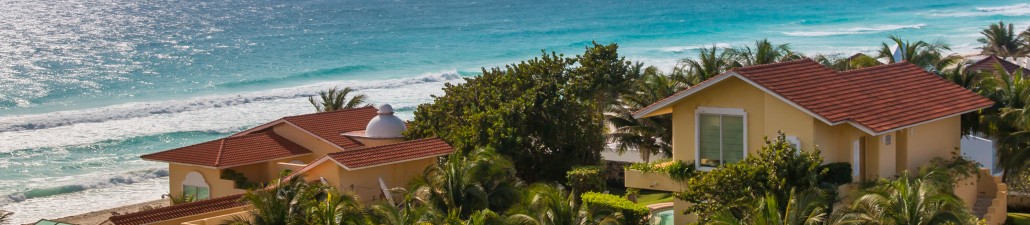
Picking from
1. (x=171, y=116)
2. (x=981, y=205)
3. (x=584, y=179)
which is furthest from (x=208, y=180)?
(x=171, y=116)

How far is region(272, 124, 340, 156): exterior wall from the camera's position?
36656 mm

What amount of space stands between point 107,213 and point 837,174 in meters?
25.2

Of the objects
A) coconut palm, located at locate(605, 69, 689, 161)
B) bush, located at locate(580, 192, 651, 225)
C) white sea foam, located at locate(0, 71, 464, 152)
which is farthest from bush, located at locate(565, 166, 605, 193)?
white sea foam, located at locate(0, 71, 464, 152)

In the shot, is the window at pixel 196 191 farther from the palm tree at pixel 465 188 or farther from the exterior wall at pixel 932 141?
the exterior wall at pixel 932 141

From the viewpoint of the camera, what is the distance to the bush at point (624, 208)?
87.3 feet

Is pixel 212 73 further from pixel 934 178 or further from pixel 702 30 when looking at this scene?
pixel 934 178

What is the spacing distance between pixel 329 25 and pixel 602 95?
300 ft

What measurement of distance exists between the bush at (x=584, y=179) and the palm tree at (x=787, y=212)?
9484 millimetres

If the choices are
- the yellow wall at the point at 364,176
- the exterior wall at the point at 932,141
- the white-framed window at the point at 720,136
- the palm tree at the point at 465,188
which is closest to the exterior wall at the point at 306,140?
the yellow wall at the point at 364,176

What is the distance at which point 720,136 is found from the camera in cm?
2653

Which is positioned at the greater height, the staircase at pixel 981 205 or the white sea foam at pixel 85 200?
the staircase at pixel 981 205

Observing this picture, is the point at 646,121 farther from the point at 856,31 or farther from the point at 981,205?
the point at 856,31

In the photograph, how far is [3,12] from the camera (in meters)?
127

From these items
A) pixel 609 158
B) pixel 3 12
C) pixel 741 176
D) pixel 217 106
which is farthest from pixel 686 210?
pixel 3 12
